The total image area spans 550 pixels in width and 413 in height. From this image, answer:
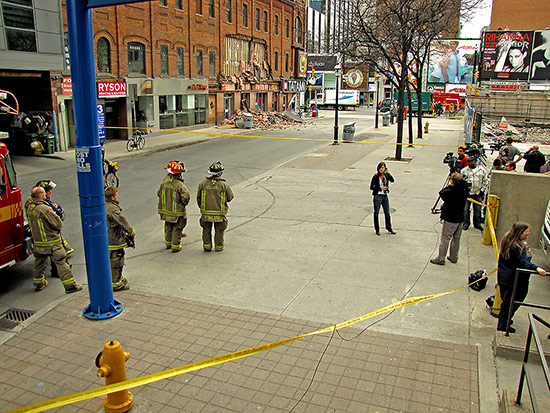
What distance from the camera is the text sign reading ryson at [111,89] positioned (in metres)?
25.5

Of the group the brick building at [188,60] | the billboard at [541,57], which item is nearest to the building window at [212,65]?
the brick building at [188,60]

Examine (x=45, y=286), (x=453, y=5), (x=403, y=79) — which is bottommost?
(x=45, y=286)

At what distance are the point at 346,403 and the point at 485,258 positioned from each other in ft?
18.1

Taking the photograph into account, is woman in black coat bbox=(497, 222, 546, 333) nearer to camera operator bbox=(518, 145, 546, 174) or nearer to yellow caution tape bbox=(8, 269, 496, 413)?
yellow caution tape bbox=(8, 269, 496, 413)

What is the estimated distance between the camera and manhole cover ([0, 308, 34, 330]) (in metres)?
6.75

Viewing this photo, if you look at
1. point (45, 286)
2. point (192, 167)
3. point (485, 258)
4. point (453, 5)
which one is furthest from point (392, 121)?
point (45, 286)

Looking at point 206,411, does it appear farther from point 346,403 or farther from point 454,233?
point 454,233

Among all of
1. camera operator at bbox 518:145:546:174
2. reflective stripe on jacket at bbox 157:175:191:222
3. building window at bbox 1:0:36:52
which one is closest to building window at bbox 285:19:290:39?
building window at bbox 1:0:36:52

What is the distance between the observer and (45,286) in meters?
8.12

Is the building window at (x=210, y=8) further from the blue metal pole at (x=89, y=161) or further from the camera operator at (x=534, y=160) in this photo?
the blue metal pole at (x=89, y=161)

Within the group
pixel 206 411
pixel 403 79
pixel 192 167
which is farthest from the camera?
pixel 403 79

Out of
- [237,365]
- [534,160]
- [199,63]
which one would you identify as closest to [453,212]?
[237,365]

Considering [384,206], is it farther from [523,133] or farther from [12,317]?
[523,133]

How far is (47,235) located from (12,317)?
4.35 feet
